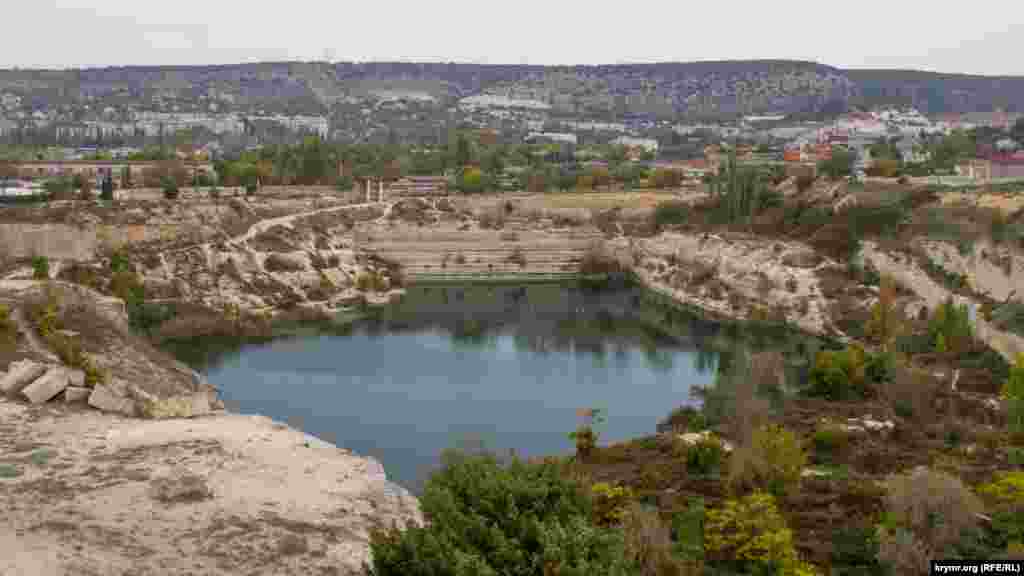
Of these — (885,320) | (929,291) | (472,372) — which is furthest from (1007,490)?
(929,291)

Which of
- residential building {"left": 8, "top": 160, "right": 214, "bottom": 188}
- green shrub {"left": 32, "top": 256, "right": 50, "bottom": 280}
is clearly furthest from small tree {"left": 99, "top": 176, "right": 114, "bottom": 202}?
green shrub {"left": 32, "top": 256, "right": 50, "bottom": 280}

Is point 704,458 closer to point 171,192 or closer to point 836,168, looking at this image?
point 171,192

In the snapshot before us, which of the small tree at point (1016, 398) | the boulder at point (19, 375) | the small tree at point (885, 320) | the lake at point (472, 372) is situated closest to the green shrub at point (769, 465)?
the lake at point (472, 372)

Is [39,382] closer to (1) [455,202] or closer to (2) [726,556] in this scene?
(2) [726,556]

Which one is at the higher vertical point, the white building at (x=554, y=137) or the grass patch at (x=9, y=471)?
the white building at (x=554, y=137)

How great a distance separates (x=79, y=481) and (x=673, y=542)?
8.69 m

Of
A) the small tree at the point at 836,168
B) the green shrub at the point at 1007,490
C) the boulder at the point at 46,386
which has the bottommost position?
the boulder at the point at 46,386

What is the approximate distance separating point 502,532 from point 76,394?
13.4 m

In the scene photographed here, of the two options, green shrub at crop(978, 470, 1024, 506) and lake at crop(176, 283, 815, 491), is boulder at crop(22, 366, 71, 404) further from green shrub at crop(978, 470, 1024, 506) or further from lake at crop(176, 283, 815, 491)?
green shrub at crop(978, 470, 1024, 506)

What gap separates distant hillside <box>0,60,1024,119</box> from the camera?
146 meters

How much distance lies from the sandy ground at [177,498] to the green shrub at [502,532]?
3801mm

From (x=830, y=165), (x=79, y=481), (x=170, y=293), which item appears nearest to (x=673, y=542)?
(x=79, y=481)

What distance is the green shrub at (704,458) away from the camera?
58.6ft

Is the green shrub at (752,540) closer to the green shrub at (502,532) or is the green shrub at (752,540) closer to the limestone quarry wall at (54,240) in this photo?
the green shrub at (502,532)
